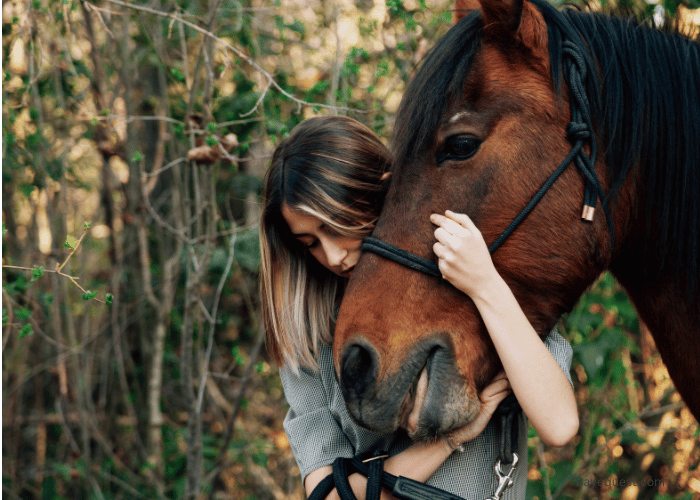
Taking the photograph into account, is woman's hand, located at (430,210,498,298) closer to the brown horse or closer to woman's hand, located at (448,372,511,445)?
the brown horse

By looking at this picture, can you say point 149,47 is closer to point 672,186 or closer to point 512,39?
point 512,39

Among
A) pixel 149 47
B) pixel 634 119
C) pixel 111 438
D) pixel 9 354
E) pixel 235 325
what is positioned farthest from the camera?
pixel 235 325

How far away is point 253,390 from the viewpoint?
3.91m

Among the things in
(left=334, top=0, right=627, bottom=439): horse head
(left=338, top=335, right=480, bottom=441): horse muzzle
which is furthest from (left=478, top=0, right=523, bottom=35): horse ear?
(left=338, top=335, right=480, bottom=441): horse muzzle

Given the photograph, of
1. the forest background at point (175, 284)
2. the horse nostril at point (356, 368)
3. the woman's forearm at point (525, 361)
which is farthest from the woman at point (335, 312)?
the forest background at point (175, 284)

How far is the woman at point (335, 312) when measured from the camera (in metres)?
1.18

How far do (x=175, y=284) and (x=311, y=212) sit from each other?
2.14 metres

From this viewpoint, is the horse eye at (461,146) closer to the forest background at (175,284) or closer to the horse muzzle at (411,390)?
the horse muzzle at (411,390)

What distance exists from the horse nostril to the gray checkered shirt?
28 centimetres

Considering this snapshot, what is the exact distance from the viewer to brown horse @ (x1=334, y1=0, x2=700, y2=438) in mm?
1202

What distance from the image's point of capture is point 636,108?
4.29 feet

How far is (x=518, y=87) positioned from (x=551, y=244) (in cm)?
40

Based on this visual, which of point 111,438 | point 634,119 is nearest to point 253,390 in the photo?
point 111,438

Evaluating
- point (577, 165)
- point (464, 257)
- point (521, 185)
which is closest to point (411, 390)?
point (464, 257)
